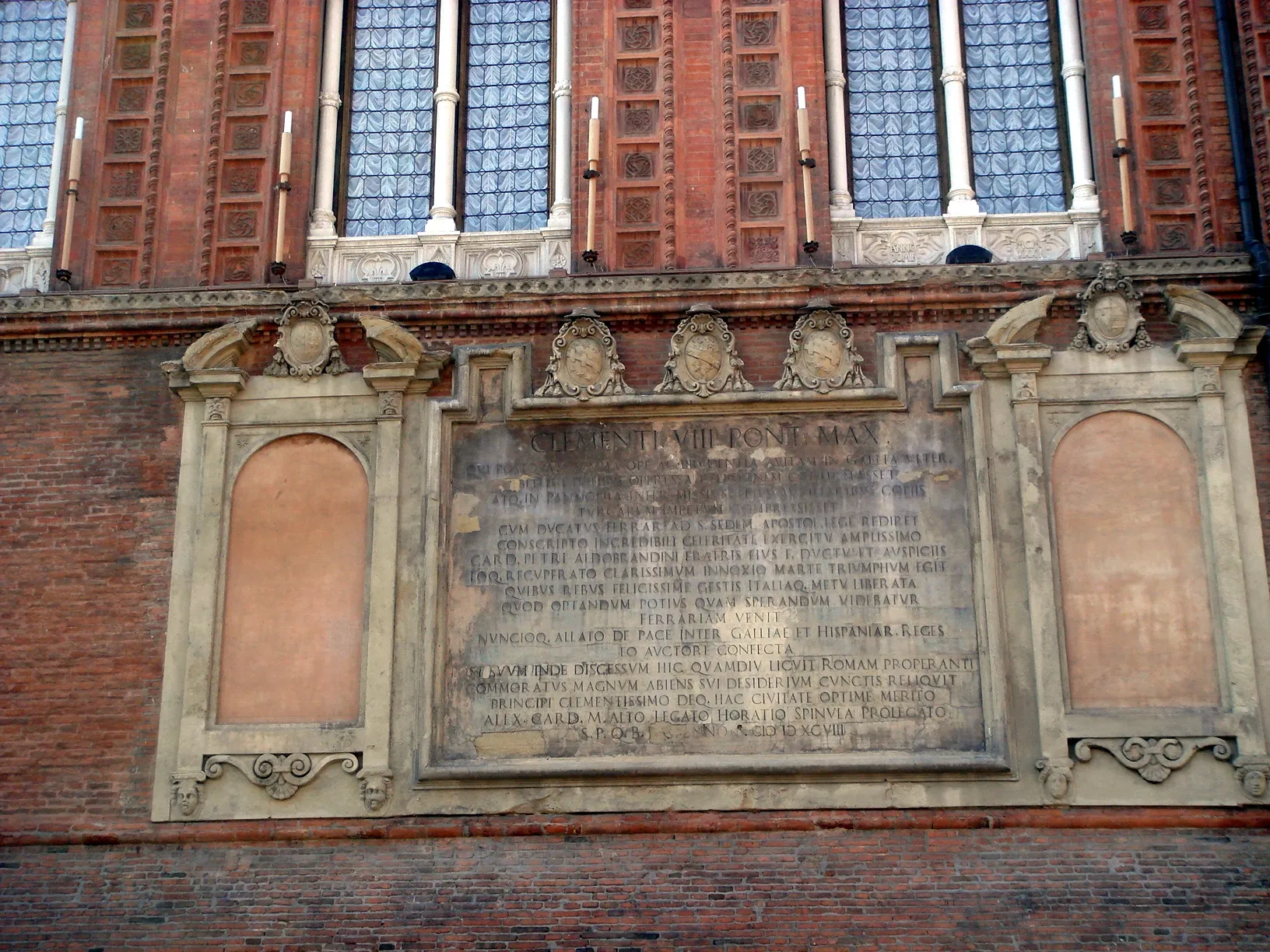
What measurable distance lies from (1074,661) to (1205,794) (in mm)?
1398

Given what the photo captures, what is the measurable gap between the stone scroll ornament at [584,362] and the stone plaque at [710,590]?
11.9 inches

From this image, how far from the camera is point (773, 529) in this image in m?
12.9

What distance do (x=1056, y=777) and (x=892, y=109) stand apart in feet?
21.6

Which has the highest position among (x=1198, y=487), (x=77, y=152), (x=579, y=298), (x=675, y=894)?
(x=77, y=152)

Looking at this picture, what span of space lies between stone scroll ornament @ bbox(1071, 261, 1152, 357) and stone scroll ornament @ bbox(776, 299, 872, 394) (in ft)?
6.17

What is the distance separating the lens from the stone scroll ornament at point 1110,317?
13125 millimetres

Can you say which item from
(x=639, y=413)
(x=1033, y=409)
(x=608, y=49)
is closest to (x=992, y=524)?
(x=1033, y=409)

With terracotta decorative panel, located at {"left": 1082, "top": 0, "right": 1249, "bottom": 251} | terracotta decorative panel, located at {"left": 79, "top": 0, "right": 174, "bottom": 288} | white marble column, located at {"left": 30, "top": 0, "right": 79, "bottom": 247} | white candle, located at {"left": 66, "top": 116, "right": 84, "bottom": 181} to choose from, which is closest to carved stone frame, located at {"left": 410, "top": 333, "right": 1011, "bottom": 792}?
terracotta decorative panel, located at {"left": 1082, "top": 0, "right": 1249, "bottom": 251}

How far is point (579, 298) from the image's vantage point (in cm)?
1356

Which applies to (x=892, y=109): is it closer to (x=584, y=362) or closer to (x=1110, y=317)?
(x=1110, y=317)

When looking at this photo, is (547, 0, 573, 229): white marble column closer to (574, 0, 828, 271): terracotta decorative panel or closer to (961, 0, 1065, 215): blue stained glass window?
(574, 0, 828, 271): terracotta decorative panel

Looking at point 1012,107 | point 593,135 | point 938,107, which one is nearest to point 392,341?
point 593,135

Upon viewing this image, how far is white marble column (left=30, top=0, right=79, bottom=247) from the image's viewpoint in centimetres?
1458

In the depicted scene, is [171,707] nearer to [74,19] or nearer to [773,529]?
[773,529]
